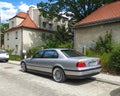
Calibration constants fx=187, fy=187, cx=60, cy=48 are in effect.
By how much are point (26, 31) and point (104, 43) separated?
61.3ft

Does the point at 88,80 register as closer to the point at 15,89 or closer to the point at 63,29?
the point at 15,89

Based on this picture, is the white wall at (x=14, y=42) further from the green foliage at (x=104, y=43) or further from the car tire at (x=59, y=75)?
the car tire at (x=59, y=75)

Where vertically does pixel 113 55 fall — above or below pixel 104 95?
above

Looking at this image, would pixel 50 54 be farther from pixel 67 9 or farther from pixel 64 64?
pixel 67 9

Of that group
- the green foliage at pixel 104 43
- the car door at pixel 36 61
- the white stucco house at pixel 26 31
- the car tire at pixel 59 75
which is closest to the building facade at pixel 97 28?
the green foliage at pixel 104 43

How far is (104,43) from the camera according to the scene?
15812 mm

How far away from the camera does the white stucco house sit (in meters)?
31.6

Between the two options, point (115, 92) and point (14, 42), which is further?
point (14, 42)

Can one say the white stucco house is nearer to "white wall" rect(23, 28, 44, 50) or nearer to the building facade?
"white wall" rect(23, 28, 44, 50)

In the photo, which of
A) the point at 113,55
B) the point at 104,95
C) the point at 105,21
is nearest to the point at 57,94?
the point at 104,95

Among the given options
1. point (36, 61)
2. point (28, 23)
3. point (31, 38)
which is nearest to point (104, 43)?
point (36, 61)

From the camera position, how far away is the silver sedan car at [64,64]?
7.90 metres

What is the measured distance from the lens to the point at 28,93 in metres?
6.68

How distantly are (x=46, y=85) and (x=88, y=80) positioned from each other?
2157mm
